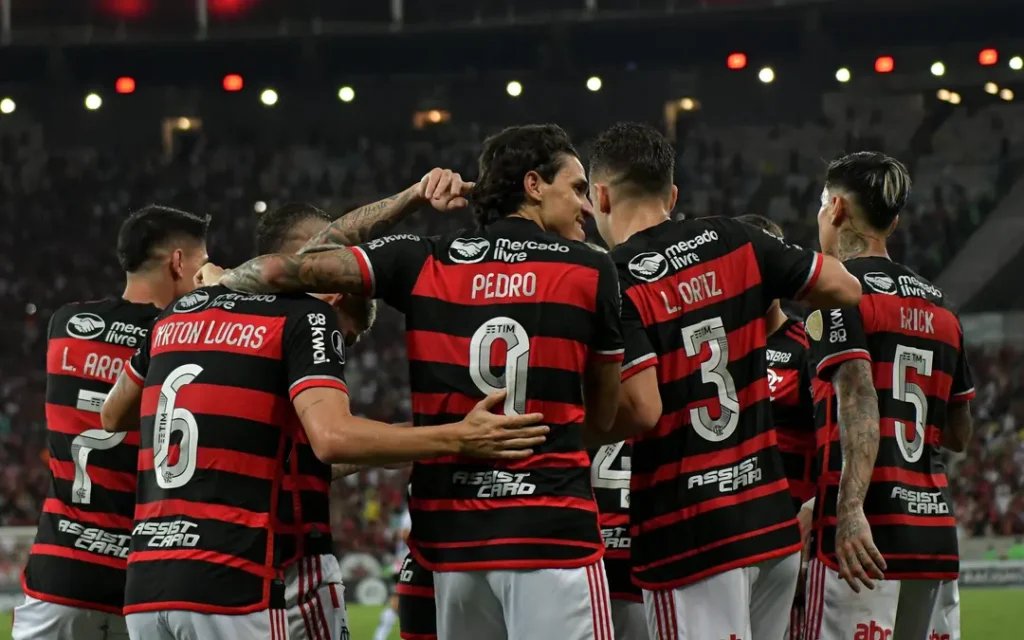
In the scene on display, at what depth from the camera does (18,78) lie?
29.8 m

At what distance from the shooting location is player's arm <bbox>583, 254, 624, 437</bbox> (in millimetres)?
4133

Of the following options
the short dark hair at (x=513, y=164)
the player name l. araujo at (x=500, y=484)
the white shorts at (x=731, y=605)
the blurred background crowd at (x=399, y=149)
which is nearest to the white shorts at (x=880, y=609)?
the white shorts at (x=731, y=605)

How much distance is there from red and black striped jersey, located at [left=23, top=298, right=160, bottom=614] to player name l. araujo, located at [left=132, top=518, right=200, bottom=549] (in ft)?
4.55

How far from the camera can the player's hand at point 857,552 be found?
493cm

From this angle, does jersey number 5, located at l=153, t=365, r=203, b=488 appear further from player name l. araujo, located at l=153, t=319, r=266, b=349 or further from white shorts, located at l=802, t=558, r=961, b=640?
white shorts, located at l=802, t=558, r=961, b=640

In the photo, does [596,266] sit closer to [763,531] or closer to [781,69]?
[763,531]


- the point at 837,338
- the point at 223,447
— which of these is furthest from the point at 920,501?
the point at 223,447

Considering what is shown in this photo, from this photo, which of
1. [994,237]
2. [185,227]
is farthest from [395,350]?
[185,227]

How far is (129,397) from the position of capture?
15.5ft

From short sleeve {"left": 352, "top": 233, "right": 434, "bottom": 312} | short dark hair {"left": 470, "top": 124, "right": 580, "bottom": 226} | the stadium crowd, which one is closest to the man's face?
short dark hair {"left": 470, "top": 124, "right": 580, "bottom": 226}

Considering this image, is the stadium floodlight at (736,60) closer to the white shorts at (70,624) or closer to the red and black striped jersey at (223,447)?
the white shorts at (70,624)

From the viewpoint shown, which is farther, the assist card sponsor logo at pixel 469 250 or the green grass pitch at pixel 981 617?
the green grass pitch at pixel 981 617

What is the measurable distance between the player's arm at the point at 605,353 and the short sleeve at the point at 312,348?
78 centimetres

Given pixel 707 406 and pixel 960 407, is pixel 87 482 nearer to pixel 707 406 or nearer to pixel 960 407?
pixel 707 406
